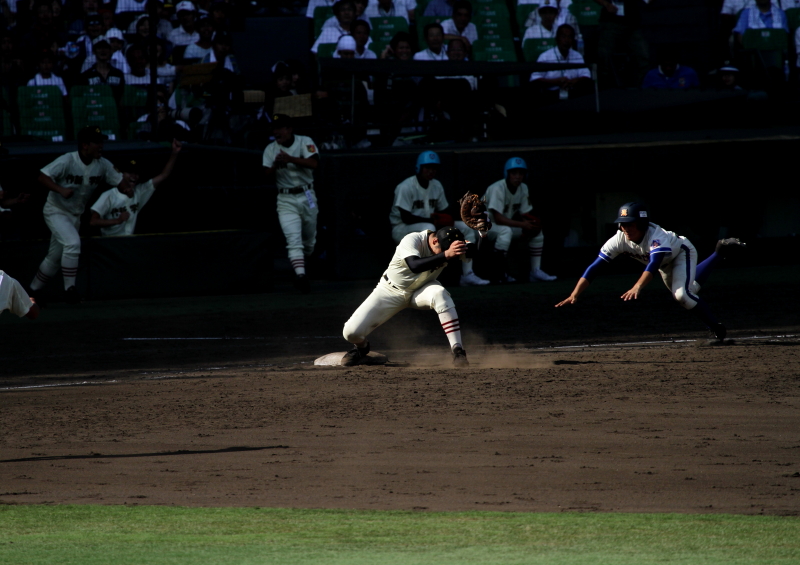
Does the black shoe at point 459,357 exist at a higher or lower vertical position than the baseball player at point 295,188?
lower

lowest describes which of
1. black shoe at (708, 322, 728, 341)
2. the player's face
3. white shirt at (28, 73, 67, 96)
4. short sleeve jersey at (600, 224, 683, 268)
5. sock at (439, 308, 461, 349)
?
black shoe at (708, 322, 728, 341)

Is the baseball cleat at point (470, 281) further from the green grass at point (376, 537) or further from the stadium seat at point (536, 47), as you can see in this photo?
the green grass at point (376, 537)

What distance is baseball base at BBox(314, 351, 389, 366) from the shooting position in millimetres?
10423

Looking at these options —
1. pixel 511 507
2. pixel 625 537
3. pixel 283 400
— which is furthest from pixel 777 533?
pixel 283 400

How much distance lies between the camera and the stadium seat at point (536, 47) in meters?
19.7

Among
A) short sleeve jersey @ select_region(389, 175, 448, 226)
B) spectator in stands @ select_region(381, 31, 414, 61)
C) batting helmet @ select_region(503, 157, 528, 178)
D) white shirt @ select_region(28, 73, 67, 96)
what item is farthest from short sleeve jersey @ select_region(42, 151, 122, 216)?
spectator in stands @ select_region(381, 31, 414, 61)

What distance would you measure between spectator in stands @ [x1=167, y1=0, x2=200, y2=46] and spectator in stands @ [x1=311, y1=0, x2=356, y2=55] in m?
2.00

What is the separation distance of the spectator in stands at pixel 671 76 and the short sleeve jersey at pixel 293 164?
7.23 m

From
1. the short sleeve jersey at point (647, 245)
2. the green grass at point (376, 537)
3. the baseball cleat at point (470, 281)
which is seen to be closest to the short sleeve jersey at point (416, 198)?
the baseball cleat at point (470, 281)

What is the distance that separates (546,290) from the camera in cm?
1558

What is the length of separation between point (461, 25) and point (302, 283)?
6.57 m

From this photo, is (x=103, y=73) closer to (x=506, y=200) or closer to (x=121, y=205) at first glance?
(x=121, y=205)

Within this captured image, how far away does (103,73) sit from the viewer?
1725 centimetres

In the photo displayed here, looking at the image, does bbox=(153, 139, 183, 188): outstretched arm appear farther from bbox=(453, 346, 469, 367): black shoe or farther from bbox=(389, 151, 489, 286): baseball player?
bbox=(453, 346, 469, 367): black shoe
